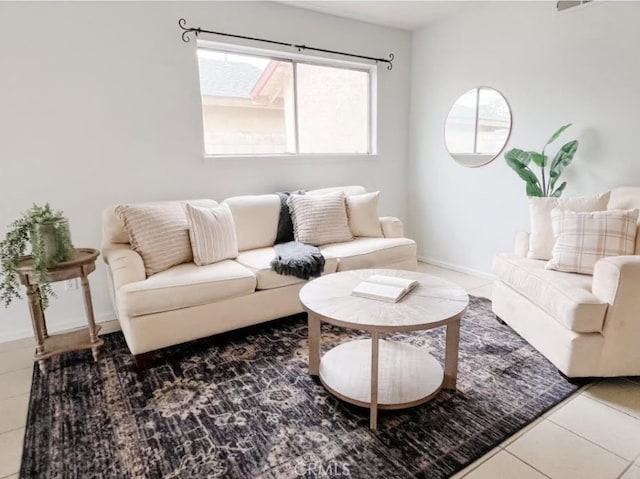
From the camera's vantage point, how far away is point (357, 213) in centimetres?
336

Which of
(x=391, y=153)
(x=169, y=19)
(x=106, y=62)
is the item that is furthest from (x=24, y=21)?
(x=391, y=153)

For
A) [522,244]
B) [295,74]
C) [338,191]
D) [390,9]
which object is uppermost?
[390,9]

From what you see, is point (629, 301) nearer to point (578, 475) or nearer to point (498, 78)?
point (578, 475)

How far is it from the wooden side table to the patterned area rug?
4.7 inches

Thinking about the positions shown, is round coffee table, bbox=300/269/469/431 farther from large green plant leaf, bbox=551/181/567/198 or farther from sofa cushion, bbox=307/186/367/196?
large green plant leaf, bbox=551/181/567/198

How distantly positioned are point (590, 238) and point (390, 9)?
2639mm

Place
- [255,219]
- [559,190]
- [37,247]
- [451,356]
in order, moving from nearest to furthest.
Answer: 1. [451,356]
2. [37,247]
3. [559,190]
4. [255,219]

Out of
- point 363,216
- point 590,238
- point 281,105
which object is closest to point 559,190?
point 590,238

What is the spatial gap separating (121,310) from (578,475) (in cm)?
223

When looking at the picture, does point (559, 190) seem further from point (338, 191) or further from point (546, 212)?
point (338, 191)

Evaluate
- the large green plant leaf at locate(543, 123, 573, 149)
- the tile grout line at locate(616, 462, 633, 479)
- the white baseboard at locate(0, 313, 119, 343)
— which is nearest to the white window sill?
the white baseboard at locate(0, 313, 119, 343)

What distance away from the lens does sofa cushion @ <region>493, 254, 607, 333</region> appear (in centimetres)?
188

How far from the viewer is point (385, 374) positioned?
1.97 metres

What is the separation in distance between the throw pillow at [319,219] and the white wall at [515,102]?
1402 millimetres
